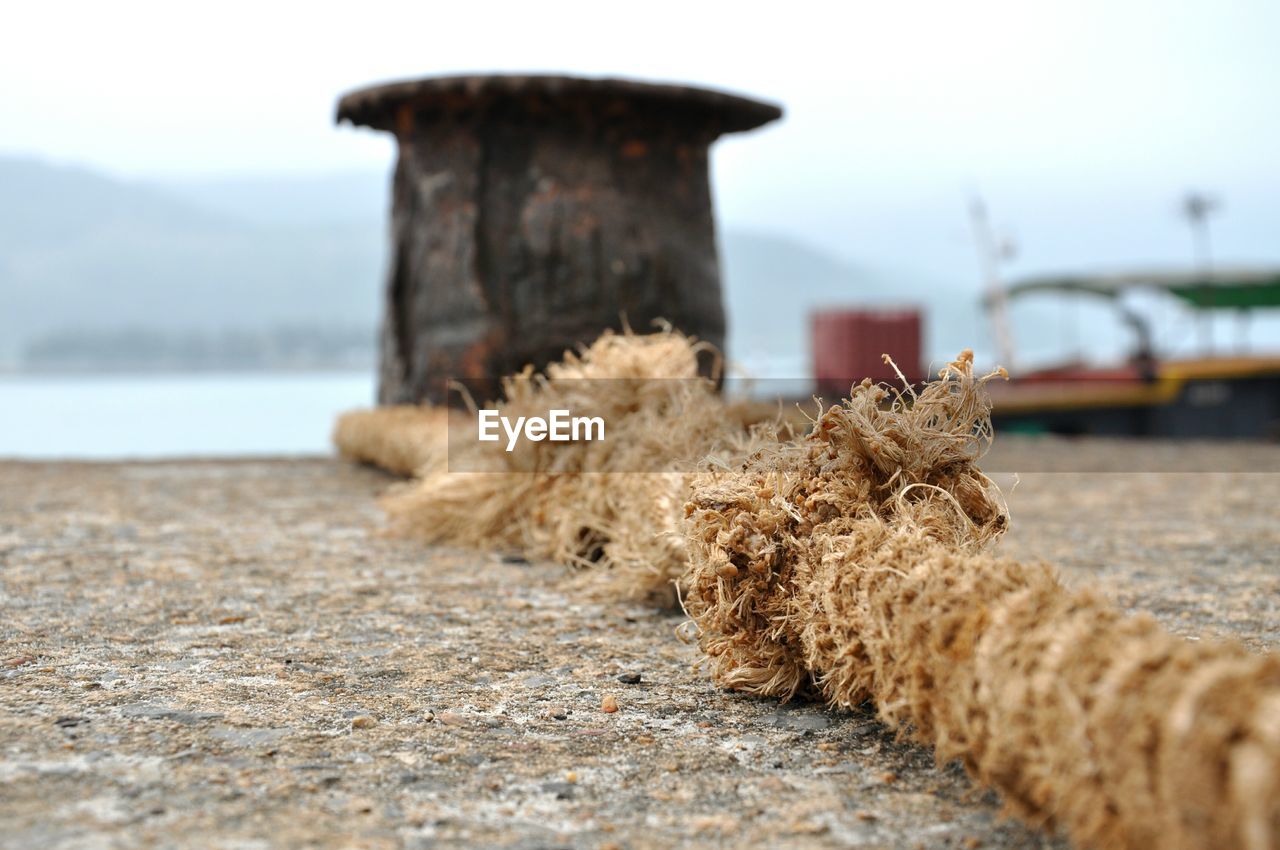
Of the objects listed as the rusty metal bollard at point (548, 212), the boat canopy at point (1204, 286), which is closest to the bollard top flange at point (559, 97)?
the rusty metal bollard at point (548, 212)

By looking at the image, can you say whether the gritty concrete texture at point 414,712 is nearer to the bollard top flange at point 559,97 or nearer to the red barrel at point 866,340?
the bollard top flange at point 559,97

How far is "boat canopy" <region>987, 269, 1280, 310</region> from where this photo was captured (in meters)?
14.8

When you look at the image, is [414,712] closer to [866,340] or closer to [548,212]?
[548,212]

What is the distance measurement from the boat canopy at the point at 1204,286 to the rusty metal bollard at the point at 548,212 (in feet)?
35.8

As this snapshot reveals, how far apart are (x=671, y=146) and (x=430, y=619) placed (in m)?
3.37

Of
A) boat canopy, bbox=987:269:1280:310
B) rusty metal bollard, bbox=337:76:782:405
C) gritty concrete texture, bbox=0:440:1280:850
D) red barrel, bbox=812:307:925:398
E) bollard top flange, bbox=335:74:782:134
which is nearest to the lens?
gritty concrete texture, bbox=0:440:1280:850

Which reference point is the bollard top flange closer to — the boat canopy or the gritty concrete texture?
the gritty concrete texture

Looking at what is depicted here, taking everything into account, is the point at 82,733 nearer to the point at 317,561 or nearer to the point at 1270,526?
the point at 317,561

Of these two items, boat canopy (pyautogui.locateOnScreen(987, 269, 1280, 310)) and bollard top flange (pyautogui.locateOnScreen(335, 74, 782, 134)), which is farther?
boat canopy (pyautogui.locateOnScreen(987, 269, 1280, 310))

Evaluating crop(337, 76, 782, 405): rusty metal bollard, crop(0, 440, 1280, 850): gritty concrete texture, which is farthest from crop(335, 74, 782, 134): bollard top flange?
crop(0, 440, 1280, 850): gritty concrete texture

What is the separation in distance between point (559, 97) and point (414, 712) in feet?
12.4

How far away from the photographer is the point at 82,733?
5.93 ft

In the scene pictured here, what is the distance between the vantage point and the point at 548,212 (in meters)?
5.33

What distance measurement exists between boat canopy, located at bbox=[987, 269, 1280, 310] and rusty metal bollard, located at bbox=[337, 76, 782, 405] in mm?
10924
